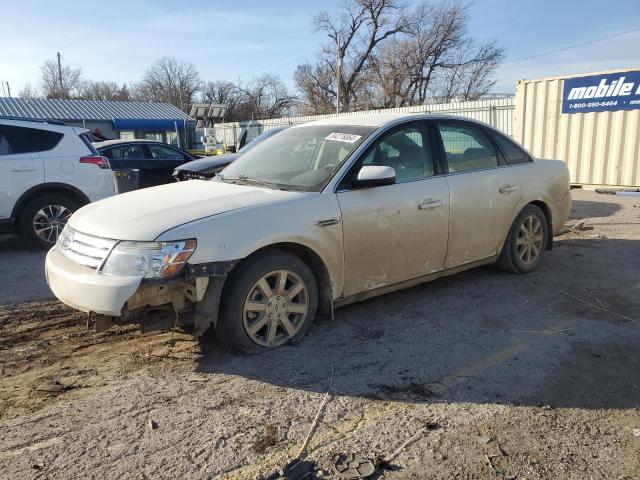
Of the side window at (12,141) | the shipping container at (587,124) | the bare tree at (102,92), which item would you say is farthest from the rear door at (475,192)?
the bare tree at (102,92)

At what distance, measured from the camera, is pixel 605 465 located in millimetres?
2566

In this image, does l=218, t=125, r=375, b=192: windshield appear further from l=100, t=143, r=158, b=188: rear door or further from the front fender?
l=100, t=143, r=158, b=188: rear door

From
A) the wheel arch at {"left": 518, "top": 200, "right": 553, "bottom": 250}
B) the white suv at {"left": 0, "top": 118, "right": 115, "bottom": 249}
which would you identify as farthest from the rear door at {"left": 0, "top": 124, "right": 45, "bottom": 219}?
the wheel arch at {"left": 518, "top": 200, "right": 553, "bottom": 250}

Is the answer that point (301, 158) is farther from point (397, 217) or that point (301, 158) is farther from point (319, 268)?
point (319, 268)

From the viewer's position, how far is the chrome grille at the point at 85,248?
341 centimetres

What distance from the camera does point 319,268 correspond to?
13.1 ft

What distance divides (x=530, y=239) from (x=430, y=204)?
177 centimetres

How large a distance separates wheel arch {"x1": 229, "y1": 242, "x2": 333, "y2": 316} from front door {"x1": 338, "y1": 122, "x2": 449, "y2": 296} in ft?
0.57

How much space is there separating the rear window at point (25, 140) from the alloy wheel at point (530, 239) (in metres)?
6.40

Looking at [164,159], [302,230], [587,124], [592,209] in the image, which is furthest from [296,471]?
[587,124]

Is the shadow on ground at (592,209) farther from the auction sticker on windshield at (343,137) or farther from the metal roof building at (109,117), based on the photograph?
the metal roof building at (109,117)

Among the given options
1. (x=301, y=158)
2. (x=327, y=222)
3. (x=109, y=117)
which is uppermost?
(x=109, y=117)

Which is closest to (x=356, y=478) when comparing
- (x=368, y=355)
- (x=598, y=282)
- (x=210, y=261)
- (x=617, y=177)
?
(x=368, y=355)

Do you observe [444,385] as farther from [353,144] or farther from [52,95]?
[52,95]
